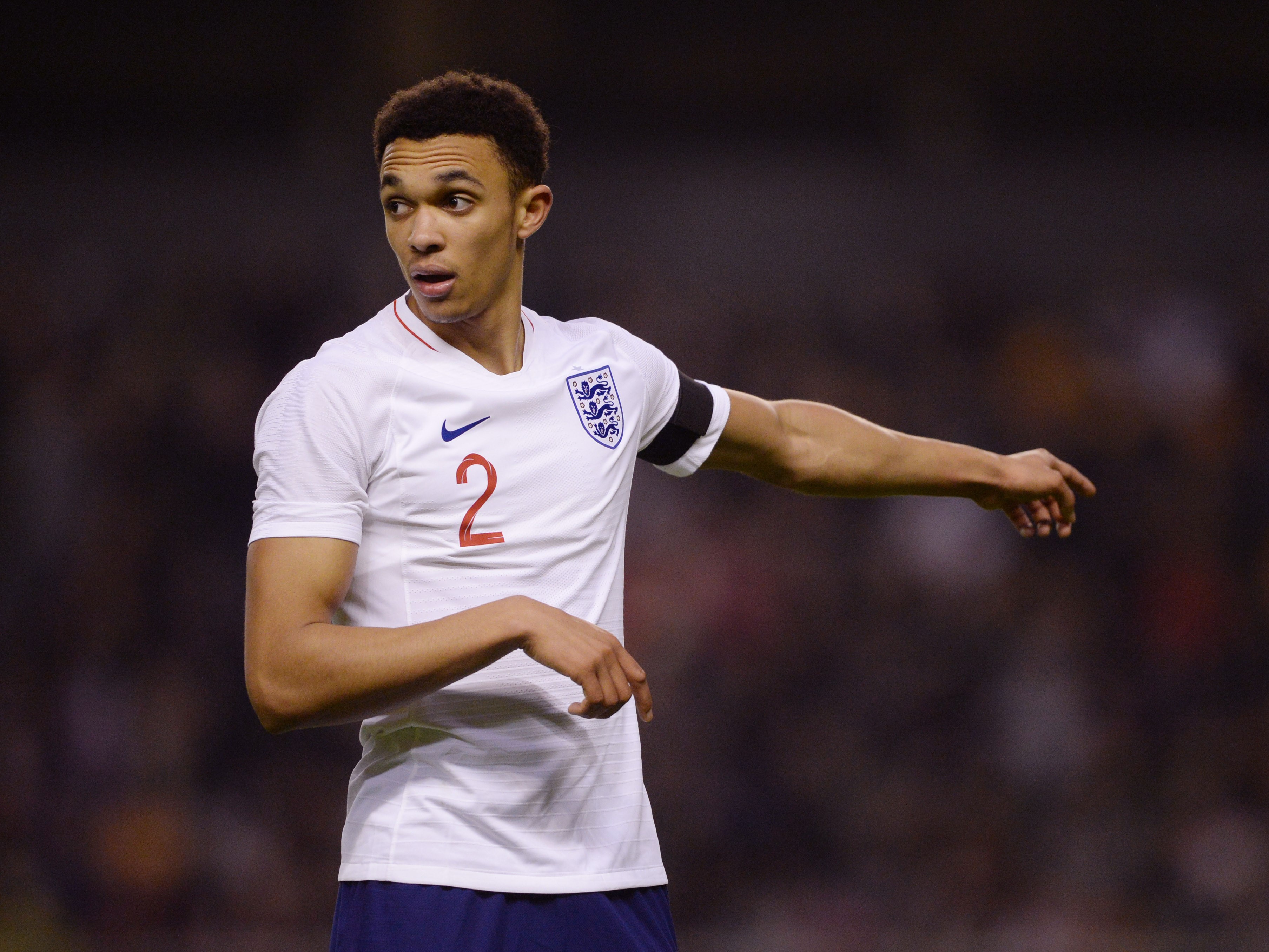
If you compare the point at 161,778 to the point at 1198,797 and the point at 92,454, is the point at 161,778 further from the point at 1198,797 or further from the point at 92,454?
the point at 1198,797

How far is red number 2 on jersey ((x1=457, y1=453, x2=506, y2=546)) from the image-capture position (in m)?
1.93

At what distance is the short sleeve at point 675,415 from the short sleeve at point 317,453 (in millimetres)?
555

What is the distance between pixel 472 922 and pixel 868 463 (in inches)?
44.3

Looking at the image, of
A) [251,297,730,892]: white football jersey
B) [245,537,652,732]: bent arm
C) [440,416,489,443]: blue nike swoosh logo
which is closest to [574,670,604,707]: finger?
[245,537,652,732]: bent arm

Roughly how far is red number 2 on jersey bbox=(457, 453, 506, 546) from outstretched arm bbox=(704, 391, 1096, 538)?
60 cm

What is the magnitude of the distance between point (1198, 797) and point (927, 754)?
3.41 feet

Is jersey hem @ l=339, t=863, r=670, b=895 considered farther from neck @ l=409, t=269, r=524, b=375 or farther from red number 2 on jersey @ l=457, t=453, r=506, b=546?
neck @ l=409, t=269, r=524, b=375

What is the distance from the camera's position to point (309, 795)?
17.1 ft

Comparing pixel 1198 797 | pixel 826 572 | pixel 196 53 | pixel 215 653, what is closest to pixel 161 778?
pixel 215 653

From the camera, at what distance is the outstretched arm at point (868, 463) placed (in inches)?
97.1

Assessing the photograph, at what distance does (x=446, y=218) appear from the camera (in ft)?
6.64

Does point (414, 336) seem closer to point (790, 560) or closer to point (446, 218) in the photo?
point (446, 218)

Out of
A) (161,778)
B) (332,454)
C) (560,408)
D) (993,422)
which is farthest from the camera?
(993,422)

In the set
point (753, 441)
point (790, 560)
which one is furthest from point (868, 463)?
point (790, 560)
